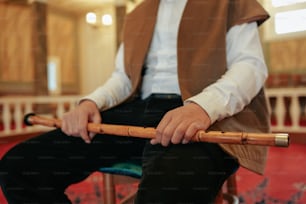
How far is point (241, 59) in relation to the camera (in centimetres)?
50

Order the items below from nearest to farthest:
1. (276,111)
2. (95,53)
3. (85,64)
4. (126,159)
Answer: (126,159)
(276,111)
(95,53)
(85,64)

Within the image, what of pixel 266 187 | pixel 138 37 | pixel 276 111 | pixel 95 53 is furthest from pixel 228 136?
pixel 95 53

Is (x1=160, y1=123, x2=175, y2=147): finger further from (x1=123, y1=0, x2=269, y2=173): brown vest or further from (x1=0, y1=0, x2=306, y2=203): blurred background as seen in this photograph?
(x1=0, y1=0, x2=306, y2=203): blurred background

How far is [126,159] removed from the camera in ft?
1.94

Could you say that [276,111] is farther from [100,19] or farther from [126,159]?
[126,159]

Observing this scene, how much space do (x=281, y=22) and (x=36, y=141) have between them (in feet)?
2.44

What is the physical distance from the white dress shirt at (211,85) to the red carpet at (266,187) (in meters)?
0.35

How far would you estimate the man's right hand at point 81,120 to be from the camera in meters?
0.52

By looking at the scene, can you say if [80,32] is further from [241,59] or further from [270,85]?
[241,59]

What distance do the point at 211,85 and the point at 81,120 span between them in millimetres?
218

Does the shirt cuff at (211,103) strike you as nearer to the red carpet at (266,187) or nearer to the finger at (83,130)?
the finger at (83,130)

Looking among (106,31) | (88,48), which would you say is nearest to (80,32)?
(88,48)

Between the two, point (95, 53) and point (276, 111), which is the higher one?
point (95, 53)

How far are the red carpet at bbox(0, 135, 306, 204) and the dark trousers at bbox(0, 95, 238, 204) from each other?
1.14 ft
